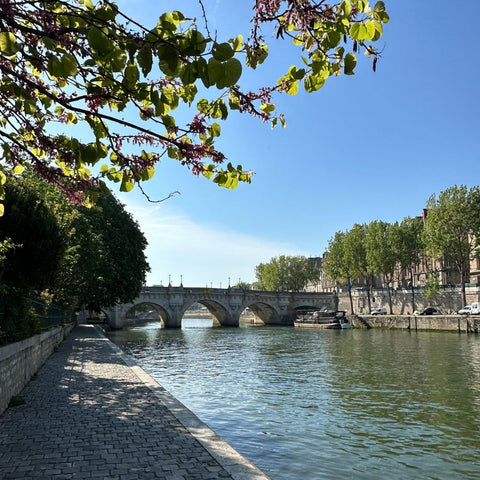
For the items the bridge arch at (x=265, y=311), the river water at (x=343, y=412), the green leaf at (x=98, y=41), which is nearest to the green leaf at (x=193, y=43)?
the green leaf at (x=98, y=41)

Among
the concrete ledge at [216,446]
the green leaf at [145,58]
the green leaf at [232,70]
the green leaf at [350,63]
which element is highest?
the green leaf at [350,63]

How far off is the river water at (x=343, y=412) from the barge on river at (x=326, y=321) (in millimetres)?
33680

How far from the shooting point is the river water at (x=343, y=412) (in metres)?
8.57

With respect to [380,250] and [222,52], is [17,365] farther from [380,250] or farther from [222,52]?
[380,250]

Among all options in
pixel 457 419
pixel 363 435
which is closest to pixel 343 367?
pixel 457 419

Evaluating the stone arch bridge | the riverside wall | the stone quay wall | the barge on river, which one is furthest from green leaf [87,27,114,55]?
the stone arch bridge

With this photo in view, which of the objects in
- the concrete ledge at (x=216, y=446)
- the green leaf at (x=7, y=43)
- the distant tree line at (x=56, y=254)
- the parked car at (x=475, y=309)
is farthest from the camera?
the parked car at (x=475, y=309)

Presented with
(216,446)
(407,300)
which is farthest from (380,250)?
(216,446)

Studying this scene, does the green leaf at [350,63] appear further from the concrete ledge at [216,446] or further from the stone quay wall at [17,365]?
the stone quay wall at [17,365]

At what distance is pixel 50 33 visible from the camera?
3.62m

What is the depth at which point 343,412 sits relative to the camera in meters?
12.5

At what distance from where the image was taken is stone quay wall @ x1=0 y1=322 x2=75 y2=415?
9.46 meters

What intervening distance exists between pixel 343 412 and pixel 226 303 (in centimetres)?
6382

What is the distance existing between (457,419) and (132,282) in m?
31.8
